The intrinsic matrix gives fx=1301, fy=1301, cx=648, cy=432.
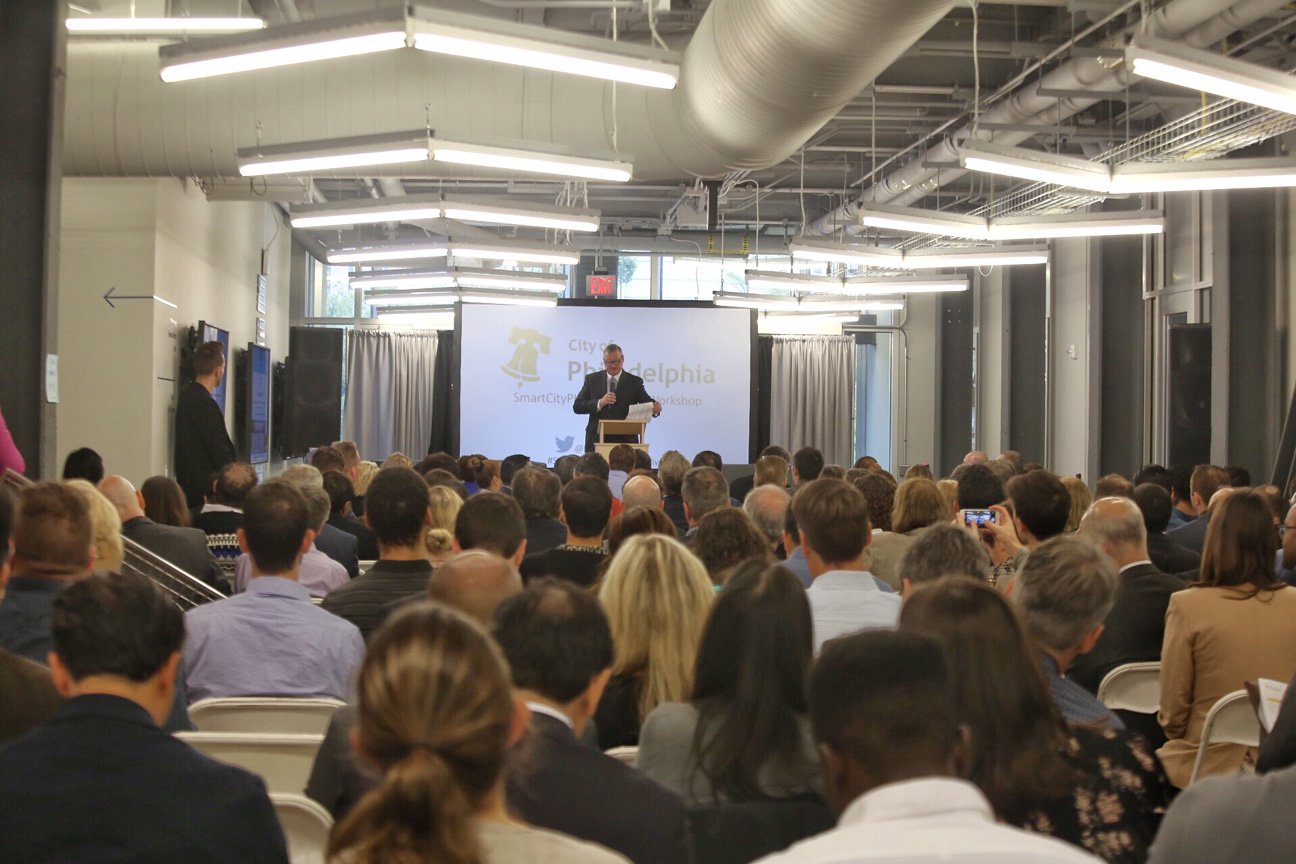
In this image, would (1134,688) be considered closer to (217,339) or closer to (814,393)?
(217,339)

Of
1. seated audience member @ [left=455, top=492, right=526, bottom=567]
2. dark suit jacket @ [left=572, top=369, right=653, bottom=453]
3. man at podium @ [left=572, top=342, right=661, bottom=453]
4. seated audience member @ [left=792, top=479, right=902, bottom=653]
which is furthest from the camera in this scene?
dark suit jacket @ [left=572, top=369, right=653, bottom=453]

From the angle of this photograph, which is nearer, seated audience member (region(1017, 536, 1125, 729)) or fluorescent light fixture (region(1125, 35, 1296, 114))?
seated audience member (region(1017, 536, 1125, 729))

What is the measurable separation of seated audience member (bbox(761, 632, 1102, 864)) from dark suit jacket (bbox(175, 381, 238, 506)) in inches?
280

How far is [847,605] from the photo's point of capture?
372 cm

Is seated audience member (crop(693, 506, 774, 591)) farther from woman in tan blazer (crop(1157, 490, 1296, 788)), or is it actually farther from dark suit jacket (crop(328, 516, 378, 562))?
dark suit jacket (crop(328, 516, 378, 562))

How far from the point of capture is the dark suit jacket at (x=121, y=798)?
5.81ft

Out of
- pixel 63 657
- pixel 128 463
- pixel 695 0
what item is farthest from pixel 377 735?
pixel 128 463

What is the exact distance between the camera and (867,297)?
61.4ft

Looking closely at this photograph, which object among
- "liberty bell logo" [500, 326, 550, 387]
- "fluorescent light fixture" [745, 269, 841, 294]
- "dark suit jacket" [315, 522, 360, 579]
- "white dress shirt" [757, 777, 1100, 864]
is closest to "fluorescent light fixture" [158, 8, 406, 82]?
"dark suit jacket" [315, 522, 360, 579]

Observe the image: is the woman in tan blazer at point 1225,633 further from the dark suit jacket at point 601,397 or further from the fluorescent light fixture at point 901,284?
the fluorescent light fixture at point 901,284

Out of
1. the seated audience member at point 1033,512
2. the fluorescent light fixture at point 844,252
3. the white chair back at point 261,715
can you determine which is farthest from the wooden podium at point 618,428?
the white chair back at point 261,715

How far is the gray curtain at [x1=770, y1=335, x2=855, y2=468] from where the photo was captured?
18.5m

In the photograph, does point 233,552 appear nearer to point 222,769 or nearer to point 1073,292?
point 222,769

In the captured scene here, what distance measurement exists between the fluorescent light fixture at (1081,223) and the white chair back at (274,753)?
8165 mm
